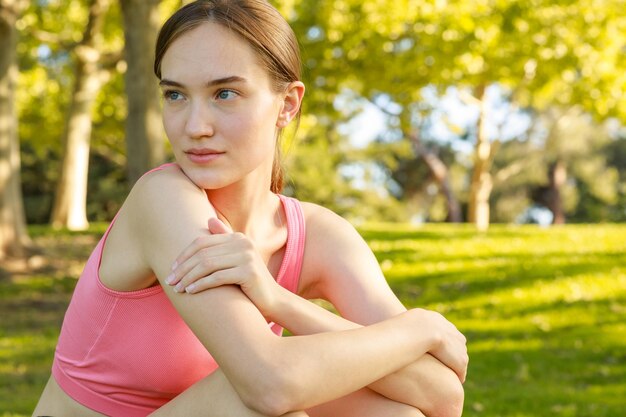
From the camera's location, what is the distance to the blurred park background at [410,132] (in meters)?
7.12

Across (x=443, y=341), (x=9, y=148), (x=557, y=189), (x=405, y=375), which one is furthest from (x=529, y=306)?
(x=557, y=189)

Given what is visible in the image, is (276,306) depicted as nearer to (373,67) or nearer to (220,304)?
(220,304)

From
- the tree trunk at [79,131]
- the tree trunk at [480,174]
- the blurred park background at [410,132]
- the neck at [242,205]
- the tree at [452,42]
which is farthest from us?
the tree trunk at [480,174]

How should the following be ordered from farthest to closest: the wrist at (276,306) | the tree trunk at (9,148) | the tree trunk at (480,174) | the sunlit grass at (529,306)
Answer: the tree trunk at (480,174)
the tree trunk at (9,148)
the sunlit grass at (529,306)
the wrist at (276,306)

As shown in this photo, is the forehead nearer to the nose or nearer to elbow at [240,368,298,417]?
the nose

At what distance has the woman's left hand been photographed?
2.24 metres

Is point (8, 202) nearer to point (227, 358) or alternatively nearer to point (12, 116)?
point (12, 116)

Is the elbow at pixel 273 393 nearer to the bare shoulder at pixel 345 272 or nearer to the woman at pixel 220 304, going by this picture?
the woman at pixel 220 304

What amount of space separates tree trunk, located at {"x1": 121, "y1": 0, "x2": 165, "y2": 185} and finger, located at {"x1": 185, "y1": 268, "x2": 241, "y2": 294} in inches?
288

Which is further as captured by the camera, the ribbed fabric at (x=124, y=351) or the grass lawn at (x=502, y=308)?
the grass lawn at (x=502, y=308)

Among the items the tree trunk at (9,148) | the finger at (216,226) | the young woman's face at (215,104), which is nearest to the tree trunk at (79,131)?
the tree trunk at (9,148)

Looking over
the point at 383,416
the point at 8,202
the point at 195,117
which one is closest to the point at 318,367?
the point at 383,416

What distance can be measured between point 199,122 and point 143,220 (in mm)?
327

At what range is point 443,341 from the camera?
8.46ft
